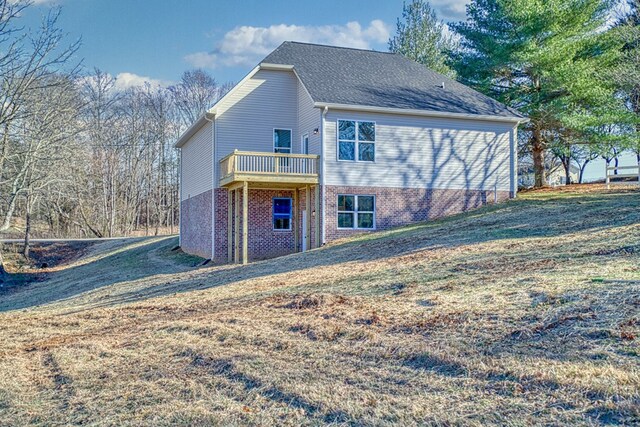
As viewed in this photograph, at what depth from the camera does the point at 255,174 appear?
1927 cm

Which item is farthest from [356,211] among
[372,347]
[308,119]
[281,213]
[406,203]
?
[372,347]

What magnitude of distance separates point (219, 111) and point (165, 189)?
30517mm

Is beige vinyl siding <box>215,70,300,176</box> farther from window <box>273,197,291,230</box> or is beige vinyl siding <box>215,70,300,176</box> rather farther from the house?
window <box>273,197,291,230</box>

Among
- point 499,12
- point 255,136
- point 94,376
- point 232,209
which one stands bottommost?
point 94,376

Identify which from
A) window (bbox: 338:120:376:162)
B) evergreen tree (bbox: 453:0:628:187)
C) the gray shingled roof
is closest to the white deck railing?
window (bbox: 338:120:376:162)

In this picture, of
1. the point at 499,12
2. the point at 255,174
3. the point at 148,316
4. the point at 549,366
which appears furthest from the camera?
the point at 499,12

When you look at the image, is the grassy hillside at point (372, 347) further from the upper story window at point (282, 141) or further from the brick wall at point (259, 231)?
the upper story window at point (282, 141)

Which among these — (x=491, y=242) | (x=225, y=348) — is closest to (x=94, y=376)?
(x=225, y=348)

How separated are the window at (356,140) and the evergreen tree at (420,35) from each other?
19.7 metres

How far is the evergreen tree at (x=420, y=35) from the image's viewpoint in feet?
127

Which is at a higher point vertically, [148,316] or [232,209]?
[232,209]

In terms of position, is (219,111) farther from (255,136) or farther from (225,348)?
(225,348)

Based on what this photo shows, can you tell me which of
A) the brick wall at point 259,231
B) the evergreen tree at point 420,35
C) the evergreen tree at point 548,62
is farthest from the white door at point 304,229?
the evergreen tree at point 420,35

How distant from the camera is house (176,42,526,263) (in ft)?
66.0
